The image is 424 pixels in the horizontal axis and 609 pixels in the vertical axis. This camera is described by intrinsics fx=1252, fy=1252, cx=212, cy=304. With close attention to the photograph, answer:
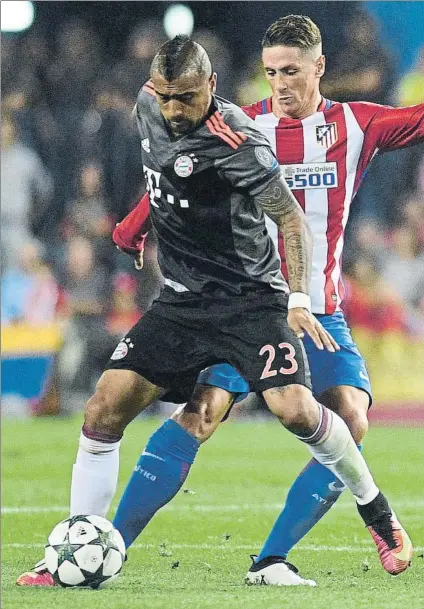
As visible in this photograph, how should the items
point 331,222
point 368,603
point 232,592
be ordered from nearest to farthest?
1. point 368,603
2. point 232,592
3. point 331,222

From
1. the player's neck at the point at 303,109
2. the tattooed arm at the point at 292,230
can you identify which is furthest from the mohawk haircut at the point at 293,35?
the tattooed arm at the point at 292,230

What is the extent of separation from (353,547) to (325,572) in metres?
0.78

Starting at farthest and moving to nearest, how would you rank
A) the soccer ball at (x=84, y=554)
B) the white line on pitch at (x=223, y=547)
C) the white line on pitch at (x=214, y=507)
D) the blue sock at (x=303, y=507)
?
the white line on pitch at (x=214, y=507)
the white line on pitch at (x=223, y=547)
the blue sock at (x=303, y=507)
the soccer ball at (x=84, y=554)

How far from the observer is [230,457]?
973cm

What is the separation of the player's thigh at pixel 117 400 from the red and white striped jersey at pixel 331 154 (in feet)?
3.24

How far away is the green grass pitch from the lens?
4.43m

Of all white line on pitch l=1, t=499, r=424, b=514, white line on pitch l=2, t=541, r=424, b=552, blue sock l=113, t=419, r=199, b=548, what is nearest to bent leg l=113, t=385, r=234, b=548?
blue sock l=113, t=419, r=199, b=548

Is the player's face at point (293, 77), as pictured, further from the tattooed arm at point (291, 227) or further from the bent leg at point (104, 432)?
the bent leg at point (104, 432)

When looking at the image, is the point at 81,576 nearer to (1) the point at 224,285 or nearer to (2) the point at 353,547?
(1) the point at 224,285

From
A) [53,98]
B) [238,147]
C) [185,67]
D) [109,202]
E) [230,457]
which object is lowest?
[230,457]

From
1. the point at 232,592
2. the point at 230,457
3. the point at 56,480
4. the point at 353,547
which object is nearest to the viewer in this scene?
the point at 232,592

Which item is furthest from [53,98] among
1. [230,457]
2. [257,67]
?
[230,457]

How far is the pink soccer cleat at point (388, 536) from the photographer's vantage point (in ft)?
16.2

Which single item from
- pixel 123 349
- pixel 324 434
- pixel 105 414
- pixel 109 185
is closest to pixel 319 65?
pixel 123 349
